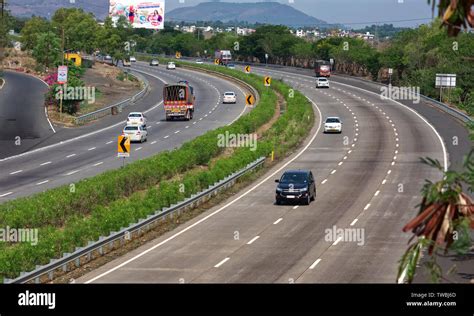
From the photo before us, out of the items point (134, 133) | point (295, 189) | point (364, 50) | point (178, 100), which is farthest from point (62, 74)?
point (364, 50)

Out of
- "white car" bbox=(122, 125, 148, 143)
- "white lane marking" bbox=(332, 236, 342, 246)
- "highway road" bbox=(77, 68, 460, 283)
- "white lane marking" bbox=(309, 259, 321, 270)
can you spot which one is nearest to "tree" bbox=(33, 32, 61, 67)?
"white car" bbox=(122, 125, 148, 143)

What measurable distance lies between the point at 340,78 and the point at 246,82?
22.6 metres

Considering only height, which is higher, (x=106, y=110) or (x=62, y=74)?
(x=62, y=74)

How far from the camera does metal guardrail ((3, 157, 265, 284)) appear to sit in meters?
26.8

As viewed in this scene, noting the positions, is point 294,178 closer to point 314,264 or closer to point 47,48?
point 314,264

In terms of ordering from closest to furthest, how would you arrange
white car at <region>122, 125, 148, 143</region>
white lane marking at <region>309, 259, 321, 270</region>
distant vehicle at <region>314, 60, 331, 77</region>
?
white lane marking at <region>309, 259, 321, 270</region> → white car at <region>122, 125, 148, 143</region> → distant vehicle at <region>314, 60, 331, 77</region>

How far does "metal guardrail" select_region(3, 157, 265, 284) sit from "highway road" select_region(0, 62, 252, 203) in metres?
9.83

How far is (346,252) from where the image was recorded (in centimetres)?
3275

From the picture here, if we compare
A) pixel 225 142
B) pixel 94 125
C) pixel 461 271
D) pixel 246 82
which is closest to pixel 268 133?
pixel 225 142

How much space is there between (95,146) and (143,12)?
428 feet

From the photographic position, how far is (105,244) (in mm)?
32438

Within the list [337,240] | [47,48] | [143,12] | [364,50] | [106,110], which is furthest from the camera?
[143,12]

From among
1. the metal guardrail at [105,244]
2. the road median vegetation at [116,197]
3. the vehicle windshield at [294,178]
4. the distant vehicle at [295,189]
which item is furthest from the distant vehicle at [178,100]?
the distant vehicle at [295,189]

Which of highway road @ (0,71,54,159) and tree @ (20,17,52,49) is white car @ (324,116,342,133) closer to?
→ highway road @ (0,71,54,159)
